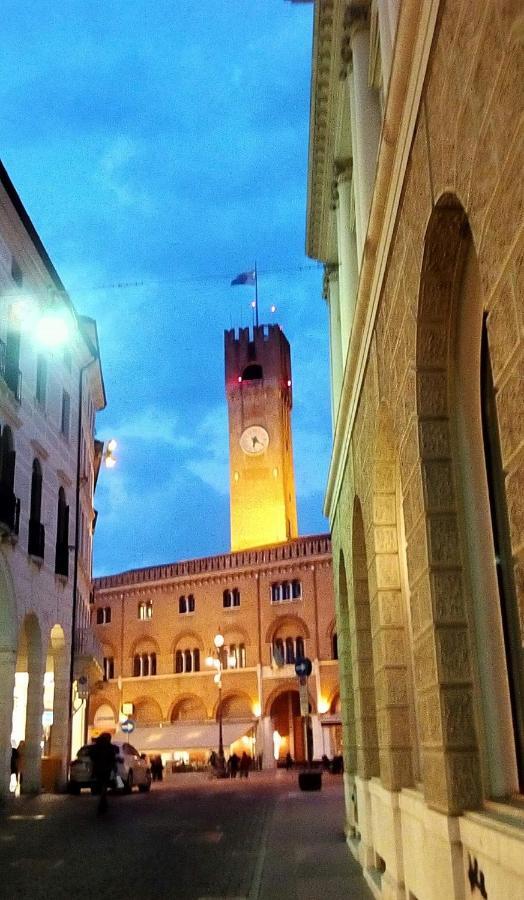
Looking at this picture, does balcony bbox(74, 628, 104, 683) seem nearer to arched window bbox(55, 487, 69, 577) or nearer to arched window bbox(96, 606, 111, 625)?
arched window bbox(55, 487, 69, 577)

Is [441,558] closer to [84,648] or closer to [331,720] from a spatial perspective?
[84,648]

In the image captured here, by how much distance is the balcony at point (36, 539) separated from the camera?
78.3 feet

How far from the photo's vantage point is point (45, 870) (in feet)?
34.8

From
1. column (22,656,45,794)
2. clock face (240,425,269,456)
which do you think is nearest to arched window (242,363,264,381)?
clock face (240,425,269,456)

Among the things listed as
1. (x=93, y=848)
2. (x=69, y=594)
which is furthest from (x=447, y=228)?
(x=69, y=594)

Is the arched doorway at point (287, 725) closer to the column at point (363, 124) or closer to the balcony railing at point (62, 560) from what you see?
the balcony railing at point (62, 560)

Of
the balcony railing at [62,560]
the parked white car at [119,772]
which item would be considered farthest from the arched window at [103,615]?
the balcony railing at [62,560]

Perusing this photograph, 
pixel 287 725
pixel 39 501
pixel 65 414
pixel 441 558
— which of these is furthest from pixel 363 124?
pixel 287 725

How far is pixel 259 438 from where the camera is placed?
247ft

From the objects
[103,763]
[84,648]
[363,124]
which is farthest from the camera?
[84,648]

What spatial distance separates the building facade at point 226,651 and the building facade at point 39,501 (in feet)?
76.6

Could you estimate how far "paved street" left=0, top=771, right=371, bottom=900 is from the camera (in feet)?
31.2

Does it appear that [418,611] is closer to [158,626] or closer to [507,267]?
[507,267]

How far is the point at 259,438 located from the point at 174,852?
63.3 meters
